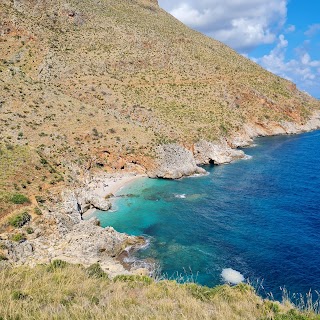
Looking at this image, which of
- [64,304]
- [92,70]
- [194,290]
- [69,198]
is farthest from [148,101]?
[64,304]

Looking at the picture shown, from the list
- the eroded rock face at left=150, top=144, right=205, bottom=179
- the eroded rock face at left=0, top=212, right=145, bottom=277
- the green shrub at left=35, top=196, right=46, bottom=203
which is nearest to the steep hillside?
the eroded rock face at left=150, top=144, right=205, bottom=179

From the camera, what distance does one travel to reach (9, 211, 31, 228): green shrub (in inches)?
1260

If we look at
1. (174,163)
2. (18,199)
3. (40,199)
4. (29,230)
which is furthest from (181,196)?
(29,230)

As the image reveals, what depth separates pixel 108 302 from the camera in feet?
37.9

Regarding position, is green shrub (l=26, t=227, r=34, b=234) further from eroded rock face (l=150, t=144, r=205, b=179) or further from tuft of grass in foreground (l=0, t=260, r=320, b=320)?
eroded rock face (l=150, t=144, r=205, b=179)

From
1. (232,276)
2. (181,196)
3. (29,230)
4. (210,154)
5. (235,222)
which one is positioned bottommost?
(232,276)

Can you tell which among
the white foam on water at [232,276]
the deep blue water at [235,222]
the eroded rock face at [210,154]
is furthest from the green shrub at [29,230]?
the eroded rock face at [210,154]

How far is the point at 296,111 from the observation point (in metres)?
109

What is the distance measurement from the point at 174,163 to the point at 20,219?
33.6m

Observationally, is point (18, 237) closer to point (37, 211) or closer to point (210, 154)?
point (37, 211)

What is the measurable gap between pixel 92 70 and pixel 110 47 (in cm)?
1402

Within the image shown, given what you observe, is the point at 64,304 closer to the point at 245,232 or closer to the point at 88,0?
the point at 245,232

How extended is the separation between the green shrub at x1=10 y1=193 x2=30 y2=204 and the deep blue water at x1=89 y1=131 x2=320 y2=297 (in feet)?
34.1

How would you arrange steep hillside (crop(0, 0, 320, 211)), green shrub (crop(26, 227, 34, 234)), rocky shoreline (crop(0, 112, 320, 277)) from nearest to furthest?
rocky shoreline (crop(0, 112, 320, 277)), green shrub (crop(26, 227, 34, 234)), steep hillside (crop(0, 0, 320, 211))
